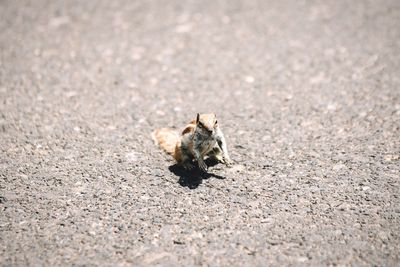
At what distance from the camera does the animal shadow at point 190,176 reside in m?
3.86

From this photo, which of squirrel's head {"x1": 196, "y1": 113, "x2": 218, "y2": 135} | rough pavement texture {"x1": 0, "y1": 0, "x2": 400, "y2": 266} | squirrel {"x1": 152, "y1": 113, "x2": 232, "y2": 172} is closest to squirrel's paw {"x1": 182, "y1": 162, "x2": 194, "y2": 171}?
squirrel {"x1": 152, "y1": 113, "x2": 232, "y2": 172}

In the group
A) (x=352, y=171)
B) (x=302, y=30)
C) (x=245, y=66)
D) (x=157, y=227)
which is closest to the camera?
(x=157, y=227)

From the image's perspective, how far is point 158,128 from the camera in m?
4.71

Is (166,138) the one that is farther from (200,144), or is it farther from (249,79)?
(249,79)

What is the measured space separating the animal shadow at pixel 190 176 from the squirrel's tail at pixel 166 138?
22 centimetres

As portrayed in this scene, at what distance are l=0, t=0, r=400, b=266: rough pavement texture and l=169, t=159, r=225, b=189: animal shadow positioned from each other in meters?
0.02

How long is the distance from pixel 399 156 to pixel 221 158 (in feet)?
5.69

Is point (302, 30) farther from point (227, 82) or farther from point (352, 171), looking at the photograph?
point (352, 171)

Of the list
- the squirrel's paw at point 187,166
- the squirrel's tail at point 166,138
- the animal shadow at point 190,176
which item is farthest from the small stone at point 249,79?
the squirrel's paw at point 187,166

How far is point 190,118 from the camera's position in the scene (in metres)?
4.88

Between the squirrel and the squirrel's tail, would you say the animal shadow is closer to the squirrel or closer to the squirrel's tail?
the squirrel

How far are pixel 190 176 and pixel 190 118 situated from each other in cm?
109

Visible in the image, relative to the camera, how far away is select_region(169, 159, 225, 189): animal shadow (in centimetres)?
386

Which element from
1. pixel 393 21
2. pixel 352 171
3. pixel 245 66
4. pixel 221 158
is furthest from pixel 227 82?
pixel 393 21
